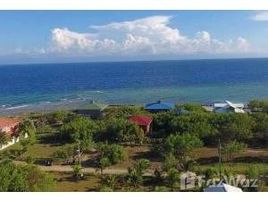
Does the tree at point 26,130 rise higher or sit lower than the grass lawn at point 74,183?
higher

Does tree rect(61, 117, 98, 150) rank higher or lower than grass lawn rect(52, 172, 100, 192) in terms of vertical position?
higher

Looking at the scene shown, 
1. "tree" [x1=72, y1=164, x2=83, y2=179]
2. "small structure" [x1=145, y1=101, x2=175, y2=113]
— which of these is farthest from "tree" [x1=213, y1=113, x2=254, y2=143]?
"small structure" [x1=145, y1=101, x2=175, y2=113]

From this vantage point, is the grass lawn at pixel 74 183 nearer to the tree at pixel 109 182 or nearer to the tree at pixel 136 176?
the tree at pixel 109 182

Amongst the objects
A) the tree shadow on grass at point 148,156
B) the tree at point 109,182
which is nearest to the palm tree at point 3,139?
the tree shadow on grass at point 148,156

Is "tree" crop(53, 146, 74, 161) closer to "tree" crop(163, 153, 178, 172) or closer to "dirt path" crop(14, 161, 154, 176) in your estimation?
"dirt path" crop(14, 161, 154, 176)

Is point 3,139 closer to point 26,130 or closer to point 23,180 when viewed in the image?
point 26,130

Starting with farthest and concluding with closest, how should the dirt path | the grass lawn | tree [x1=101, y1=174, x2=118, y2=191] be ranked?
the dirt path
the grass lawn
tree [x1=101, y1=174, x2=118, y2=191]
